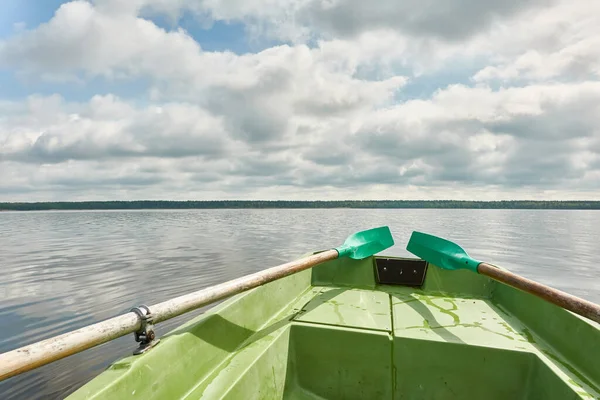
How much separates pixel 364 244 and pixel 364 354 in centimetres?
228

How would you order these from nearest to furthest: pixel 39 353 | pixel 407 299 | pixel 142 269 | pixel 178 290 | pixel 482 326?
pixel 39 353
pixel 482 326
pixel 407 299
pixel 178 290
pixel 142 269

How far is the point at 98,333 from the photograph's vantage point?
176 centimetres

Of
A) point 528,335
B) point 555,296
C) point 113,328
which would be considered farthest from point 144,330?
Answer: point 528,335

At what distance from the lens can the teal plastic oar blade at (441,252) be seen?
4042mm

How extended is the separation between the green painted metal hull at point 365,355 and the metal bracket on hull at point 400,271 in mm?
1014

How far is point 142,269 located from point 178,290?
4068mm

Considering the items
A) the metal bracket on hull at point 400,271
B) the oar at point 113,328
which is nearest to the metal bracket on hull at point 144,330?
the oar at point 113,328

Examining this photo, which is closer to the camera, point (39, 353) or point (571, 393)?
point (39, 353)

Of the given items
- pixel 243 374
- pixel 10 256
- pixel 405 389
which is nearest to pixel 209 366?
pixel 243 374

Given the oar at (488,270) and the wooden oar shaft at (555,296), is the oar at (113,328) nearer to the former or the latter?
the oar at (488,270)

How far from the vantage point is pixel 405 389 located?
9.30ft

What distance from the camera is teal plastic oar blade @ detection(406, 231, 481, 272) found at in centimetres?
404

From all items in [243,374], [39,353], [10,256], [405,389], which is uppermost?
[39,353]

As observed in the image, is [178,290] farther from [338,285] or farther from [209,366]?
[209,366]
